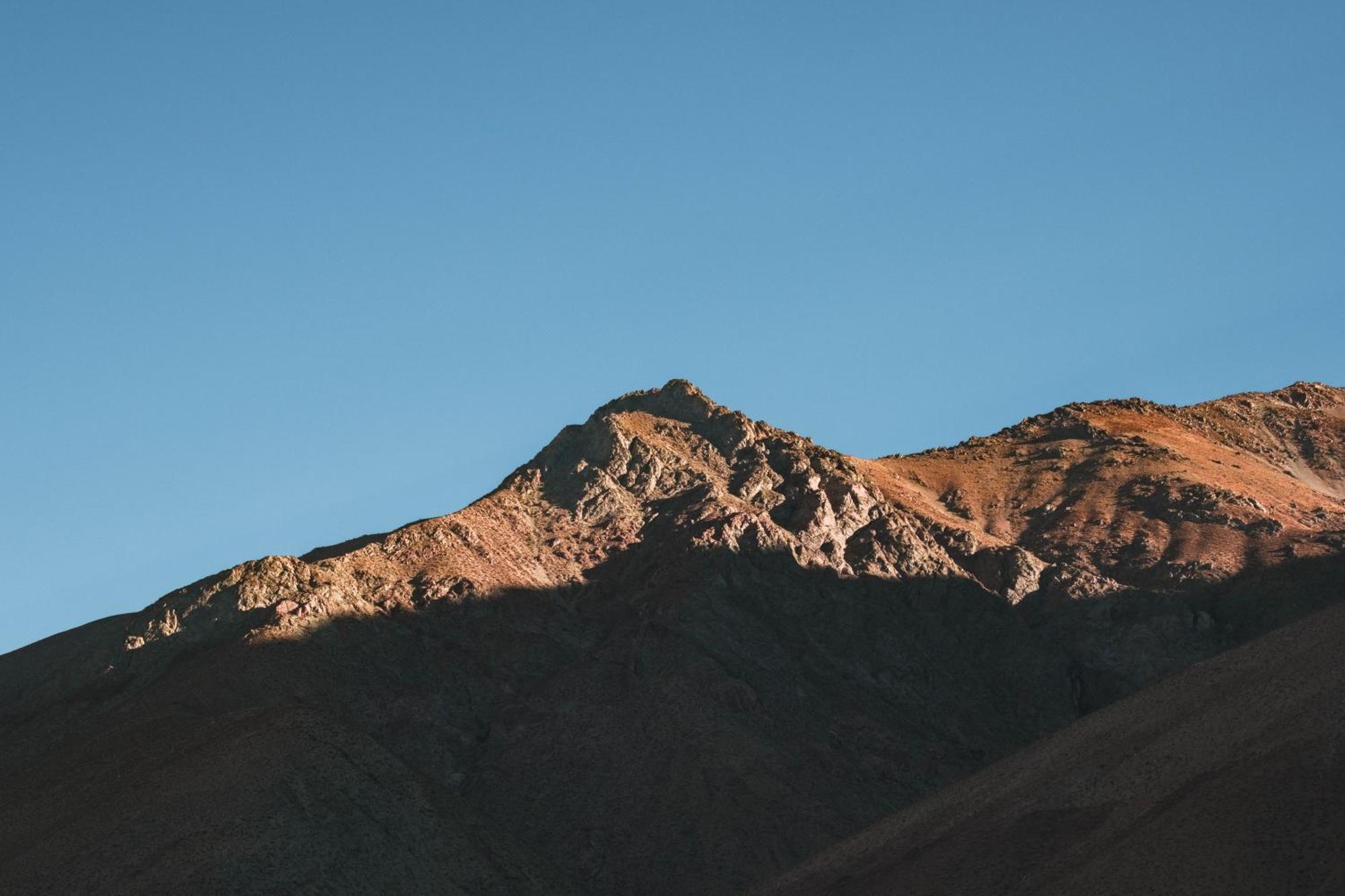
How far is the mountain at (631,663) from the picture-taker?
7038cm

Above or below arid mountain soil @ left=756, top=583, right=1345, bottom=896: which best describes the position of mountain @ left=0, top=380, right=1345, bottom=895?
above

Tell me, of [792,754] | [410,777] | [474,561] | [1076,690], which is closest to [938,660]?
[1076,690]

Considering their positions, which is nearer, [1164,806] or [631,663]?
[1164,806]

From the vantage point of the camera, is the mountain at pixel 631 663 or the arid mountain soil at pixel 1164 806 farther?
the mountain at pixel 631 663

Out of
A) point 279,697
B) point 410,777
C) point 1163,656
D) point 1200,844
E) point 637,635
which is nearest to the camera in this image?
point 1200,844

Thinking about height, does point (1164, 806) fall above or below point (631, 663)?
below

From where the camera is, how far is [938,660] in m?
91.6

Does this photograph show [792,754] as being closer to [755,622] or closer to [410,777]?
[755,622]

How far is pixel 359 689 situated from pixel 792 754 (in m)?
19.2

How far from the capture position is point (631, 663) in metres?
85.1

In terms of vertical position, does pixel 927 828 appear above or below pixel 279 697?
below

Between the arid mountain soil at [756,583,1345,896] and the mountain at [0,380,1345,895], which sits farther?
the mountain at [0,380,1345,895]

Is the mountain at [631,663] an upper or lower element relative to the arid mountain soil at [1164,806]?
upper

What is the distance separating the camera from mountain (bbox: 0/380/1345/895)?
70.4 meters
